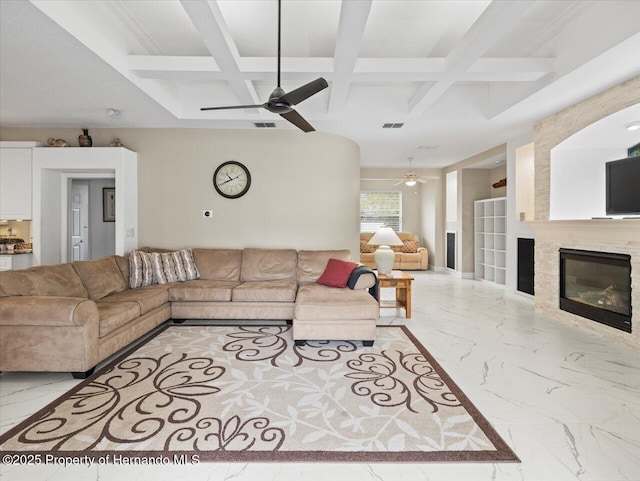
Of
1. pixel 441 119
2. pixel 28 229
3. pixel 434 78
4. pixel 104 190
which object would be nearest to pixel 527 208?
pixel 441 119

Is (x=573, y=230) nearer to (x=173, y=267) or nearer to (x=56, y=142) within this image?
(x=173, y=267)

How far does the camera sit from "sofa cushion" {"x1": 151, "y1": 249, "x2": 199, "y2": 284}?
425cm

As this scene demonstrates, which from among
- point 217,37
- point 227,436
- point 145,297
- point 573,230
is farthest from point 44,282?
point 573,230

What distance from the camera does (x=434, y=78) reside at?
3393mm

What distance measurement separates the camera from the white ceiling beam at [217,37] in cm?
237

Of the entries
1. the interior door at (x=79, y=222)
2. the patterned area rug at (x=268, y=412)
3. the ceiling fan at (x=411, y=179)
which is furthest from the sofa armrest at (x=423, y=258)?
the interior door at (x=79, y=222)

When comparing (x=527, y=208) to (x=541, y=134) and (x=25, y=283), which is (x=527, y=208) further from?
(x=25, y=283)

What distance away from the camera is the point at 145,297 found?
3.49m

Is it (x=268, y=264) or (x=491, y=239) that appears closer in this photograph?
(x=268, y=264)

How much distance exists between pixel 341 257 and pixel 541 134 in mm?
3273

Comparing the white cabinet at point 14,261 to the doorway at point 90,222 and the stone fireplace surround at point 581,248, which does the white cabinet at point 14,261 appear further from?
the stone fireplace surround at point 581,248

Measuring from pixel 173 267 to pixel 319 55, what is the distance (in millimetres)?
3210

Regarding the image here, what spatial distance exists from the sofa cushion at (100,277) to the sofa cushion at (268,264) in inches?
59.0

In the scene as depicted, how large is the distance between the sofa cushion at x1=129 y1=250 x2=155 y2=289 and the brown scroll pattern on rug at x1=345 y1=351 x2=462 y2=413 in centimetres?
280
